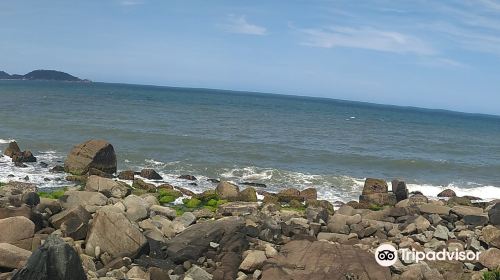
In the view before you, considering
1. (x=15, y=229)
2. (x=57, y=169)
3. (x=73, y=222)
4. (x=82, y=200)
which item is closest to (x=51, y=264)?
(x=15, y=229)

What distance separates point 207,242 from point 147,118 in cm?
4798

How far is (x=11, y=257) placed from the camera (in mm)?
10586

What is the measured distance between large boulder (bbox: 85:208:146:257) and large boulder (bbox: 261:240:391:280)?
3372 mm

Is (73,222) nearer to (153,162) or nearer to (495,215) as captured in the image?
(495,215)

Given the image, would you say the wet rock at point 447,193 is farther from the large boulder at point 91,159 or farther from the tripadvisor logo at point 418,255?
the large boulder at point 91,159

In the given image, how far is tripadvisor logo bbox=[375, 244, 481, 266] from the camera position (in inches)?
508

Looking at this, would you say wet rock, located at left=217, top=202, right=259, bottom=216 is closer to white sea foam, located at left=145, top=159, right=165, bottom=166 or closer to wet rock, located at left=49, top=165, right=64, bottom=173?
wet rock, located at left=49, top=165, right=64, bottom=173

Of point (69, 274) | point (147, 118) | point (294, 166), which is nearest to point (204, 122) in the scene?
point (147, 118)

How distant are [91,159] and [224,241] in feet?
50.4

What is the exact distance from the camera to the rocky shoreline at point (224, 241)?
1106 cm

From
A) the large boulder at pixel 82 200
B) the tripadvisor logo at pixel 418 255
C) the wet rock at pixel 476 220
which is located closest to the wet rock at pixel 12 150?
the large boulder at pixel 82 200

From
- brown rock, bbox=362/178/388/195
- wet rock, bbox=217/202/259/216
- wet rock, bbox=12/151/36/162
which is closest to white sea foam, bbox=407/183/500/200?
brown rock, bbox=362/178/388/195

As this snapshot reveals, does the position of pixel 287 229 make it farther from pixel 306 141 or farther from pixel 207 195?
pixel 306 141

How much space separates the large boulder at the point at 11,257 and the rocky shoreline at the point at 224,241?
19mm
